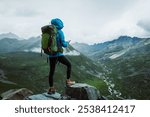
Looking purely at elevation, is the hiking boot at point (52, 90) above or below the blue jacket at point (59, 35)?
below

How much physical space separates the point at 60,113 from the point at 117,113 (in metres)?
2.32

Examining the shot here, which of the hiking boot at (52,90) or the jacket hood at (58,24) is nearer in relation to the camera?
the jacket hood at (58,24)

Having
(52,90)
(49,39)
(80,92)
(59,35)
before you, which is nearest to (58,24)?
(59,35)

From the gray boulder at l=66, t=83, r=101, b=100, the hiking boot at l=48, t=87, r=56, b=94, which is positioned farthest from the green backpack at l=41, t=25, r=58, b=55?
the gray boulder at l=66, t=83, r=101, b=100

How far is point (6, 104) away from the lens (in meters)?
12.3

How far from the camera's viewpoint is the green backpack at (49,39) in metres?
15.2

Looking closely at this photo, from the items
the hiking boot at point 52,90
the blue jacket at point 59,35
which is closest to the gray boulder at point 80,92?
the hiking boot at point 52,90

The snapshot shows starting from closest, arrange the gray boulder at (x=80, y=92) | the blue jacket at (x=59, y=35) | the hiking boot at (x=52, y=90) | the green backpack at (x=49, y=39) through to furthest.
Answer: the green backpack at (x=49, y=39) < the blue jacket at (x=59, y=35) < the hiking boot at (x=52, y=90) < the gray boulder at (x=80, y=92)

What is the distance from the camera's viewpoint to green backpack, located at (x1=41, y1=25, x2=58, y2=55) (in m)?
15.2

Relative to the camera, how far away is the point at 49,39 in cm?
1516

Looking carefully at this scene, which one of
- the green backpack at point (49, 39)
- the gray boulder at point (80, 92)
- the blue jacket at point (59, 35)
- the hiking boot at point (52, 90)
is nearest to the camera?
the green backpack at point (49, 39)

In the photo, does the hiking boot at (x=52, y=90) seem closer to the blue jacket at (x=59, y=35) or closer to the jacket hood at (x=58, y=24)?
the blue jacket at (x=59, y=35)

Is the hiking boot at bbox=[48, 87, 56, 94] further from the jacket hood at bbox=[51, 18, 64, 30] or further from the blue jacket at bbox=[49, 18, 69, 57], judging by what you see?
the jacket hood at bbox=[51, 18, 64, 30]

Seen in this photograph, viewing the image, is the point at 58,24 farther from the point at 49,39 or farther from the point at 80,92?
the point at 80,92
